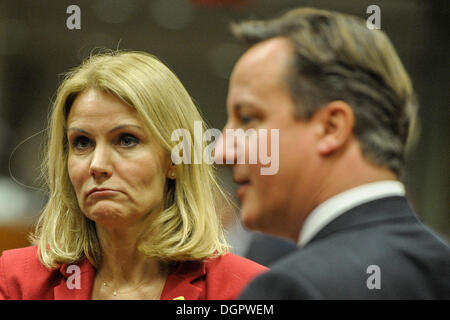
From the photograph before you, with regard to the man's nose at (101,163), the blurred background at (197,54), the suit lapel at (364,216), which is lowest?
the suit lapel at (364,216)

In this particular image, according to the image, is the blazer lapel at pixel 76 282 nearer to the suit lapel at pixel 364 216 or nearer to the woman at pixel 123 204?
the woman at pixel 123 204

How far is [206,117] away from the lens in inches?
60.1

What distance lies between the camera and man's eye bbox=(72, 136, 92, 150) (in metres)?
1.33

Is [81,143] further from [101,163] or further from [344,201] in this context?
[344,201]

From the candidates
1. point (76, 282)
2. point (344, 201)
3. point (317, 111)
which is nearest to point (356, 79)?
point (317, 111)

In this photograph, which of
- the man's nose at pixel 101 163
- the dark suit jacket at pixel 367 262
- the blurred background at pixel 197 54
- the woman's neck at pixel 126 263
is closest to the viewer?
the dark suit jacket at pixel 367 262

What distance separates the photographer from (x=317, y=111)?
0.87m

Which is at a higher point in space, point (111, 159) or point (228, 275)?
point (111, 159)

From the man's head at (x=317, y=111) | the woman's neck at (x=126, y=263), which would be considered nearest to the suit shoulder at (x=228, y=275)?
the woman's neck at (x=126, y=263)

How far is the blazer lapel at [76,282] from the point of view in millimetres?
1337

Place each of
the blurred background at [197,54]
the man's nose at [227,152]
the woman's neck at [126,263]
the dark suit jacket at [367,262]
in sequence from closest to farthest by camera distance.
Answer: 1. the dark suit jacket at [367,262]
2. the man's nose at [227,152]
3. the woman's neck at [126,263]
4. the blurred background at [197,54]

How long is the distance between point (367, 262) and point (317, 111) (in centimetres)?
22

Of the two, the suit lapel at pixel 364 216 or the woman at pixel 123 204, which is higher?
the woman at pixel 123 204
